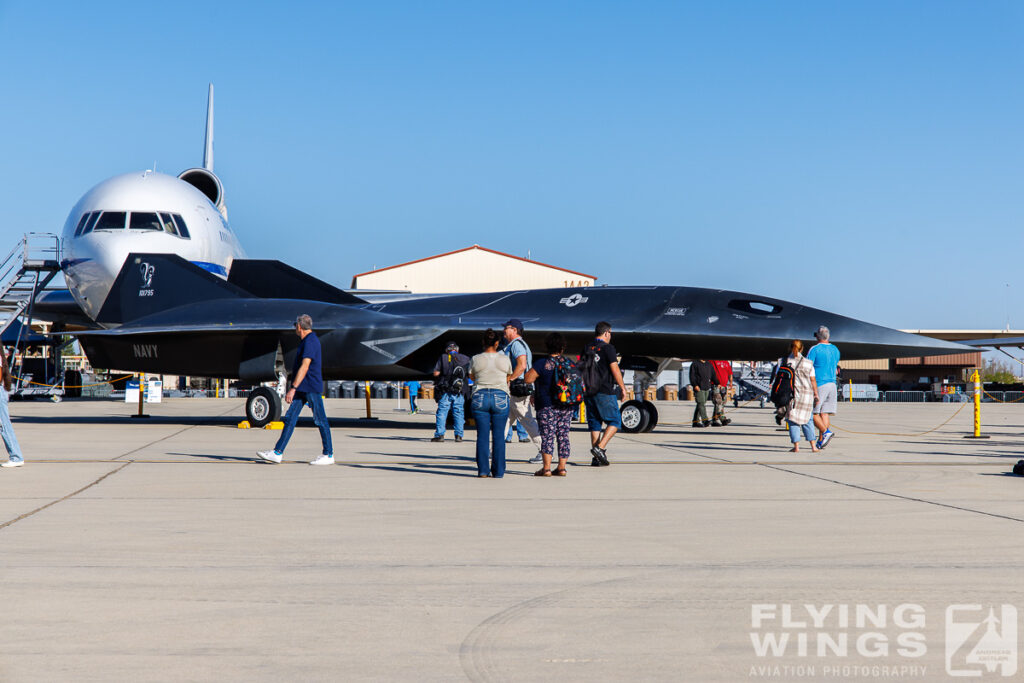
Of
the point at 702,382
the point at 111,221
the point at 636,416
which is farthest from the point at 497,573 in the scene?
the point at 111,221

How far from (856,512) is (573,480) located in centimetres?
295

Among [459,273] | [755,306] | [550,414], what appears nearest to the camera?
[550,414]

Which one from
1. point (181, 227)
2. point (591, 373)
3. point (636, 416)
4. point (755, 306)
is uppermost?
point (181, 227)

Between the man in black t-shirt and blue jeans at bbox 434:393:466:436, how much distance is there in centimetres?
376

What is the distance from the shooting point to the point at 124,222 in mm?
20328

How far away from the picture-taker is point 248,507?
24.0 ft

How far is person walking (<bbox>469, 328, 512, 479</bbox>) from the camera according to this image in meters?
9.48

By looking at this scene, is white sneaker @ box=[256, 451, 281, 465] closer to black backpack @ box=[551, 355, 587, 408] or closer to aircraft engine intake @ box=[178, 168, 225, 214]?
black backpack @ box=[551, 355, 587, 408]

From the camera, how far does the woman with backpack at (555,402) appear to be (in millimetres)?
9711

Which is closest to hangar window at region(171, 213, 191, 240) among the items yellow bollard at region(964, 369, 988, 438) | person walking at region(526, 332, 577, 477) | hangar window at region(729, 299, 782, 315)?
hangar window at region(729, 299, 782, 315)

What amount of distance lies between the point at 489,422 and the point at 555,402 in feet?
2.35

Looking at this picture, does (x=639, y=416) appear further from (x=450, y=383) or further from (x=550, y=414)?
(x=550, y=414)

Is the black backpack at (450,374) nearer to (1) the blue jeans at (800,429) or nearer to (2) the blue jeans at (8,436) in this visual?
(1) the blue jeans at (800,429)

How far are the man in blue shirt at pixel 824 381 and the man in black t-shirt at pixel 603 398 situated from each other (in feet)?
13.2
